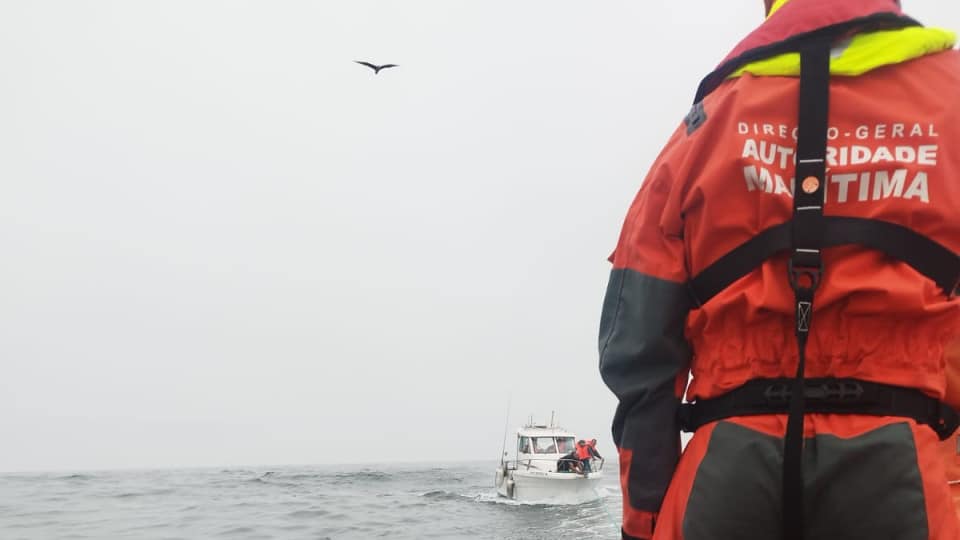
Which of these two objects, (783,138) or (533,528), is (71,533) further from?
(783,138)

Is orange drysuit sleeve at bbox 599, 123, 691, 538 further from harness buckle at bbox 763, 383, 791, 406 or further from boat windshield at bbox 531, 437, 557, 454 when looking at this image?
boat windshield at bbox 531, 437, 557, 454

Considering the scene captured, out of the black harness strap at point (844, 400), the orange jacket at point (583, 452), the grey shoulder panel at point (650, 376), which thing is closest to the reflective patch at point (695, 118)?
the grey shoulder panel at point (650, 376)

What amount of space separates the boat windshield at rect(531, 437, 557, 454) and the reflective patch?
3088 cm

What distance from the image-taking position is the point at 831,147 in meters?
1.95

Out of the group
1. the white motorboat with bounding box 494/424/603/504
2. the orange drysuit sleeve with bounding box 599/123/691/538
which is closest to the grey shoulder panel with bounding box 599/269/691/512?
the orange drysuit sleeve with bounding box 599/123/691/538

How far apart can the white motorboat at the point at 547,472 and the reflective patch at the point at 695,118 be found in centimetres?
2770

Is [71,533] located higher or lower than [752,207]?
lower

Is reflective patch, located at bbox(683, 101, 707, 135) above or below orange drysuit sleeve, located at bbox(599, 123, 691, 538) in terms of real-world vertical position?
above

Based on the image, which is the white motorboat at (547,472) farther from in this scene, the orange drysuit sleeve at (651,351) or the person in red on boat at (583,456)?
the orange drysuit sleeve at (651,351)

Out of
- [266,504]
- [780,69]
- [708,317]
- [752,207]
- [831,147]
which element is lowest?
[266,504]

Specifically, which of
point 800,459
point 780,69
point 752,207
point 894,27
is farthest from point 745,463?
point 894,27

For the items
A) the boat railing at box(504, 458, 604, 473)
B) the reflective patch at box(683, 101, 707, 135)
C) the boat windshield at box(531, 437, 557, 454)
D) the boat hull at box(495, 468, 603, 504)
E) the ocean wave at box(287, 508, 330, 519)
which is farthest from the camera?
the boat windshield at box(531, 437, 557, 454)

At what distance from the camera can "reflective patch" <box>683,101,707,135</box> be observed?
2129 millimetres

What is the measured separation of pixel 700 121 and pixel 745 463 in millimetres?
827
